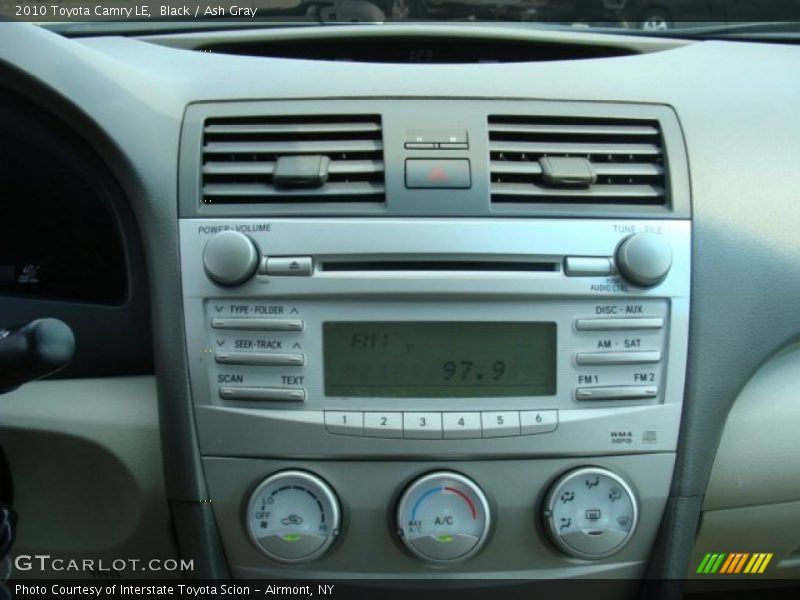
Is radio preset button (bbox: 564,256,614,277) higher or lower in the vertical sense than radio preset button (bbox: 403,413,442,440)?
higher

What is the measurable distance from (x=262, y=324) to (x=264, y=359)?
0.07 meters

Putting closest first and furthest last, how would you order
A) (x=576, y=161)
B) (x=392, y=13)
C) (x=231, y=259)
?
(x=231, y=259), (x=576, y=161), (x=392, y=13)

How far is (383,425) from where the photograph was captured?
1.82 meters

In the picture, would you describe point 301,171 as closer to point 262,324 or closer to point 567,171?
point 262,324

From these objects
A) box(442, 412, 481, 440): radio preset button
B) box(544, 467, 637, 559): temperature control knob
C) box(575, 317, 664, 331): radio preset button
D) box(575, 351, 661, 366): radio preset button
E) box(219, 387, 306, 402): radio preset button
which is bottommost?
box(544, 467, 637, 559): temperature control knob

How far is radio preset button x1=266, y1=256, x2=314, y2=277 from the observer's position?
1802 millimetres

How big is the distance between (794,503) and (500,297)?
31.1 inches

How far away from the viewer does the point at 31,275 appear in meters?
2.14

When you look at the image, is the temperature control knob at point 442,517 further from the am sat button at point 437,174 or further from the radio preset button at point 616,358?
the am sat button at point 437,174

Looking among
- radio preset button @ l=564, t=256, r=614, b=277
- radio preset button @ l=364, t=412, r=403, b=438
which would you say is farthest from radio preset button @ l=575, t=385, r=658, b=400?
radio preset button @ l=364, t=412, r=403, b=438

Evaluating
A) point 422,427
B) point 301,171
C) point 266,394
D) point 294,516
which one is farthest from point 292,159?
point 294,516

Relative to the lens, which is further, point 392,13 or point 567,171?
point 392,13

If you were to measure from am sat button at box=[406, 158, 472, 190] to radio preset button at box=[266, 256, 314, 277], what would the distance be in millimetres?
244

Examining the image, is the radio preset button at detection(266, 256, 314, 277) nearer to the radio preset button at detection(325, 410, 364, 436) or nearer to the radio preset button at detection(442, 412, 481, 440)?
the radio preset button at detection(325, 410, 364, 436)
